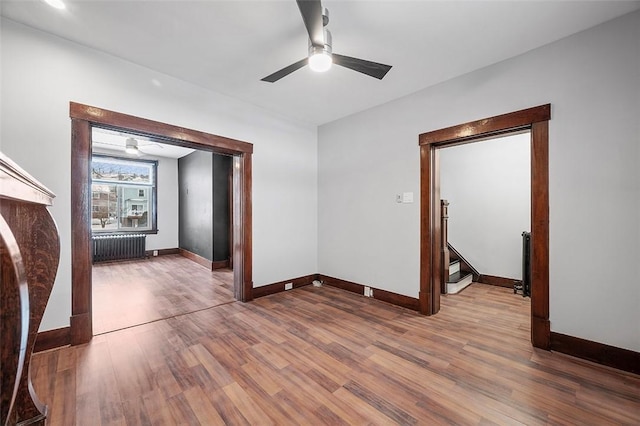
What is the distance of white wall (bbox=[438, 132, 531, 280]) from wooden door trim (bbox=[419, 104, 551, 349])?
1.90m

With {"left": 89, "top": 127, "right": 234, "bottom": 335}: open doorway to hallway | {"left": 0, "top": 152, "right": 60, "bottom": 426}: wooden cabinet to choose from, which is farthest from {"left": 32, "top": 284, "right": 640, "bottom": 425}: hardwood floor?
{"left": 89, "top": 127, "right": 234, "bottom": 335}: open doorway to hallway

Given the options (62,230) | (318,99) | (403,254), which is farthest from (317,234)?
(62,230)

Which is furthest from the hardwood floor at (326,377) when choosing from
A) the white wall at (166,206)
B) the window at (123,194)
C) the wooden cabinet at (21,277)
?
the window at (123,194)

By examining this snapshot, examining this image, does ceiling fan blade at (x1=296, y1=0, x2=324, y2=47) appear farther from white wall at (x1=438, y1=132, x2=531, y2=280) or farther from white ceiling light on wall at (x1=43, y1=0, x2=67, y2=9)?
white wall at (x1=438, y1=132, x2=531, y2=280)

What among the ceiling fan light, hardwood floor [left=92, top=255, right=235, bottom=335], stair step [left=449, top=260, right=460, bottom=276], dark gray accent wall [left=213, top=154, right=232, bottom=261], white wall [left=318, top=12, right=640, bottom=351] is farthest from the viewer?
dark gray accent wall [left=213, top=154, right=232, bottom=261]

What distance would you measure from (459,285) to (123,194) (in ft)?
26.4

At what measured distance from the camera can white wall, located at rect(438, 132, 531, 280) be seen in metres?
4.17

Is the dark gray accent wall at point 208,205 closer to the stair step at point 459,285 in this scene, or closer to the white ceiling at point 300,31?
the white ceiling at point 300,31

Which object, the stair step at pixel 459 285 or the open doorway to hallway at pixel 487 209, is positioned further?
the open doorway to hallway at pixel 487 209

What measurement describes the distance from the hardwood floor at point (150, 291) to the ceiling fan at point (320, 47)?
297 centimetres

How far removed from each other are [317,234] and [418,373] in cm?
286

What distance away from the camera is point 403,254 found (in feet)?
11.1

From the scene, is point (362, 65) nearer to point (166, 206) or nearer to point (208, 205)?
point (208, 205)

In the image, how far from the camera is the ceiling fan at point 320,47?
158 centimetres
